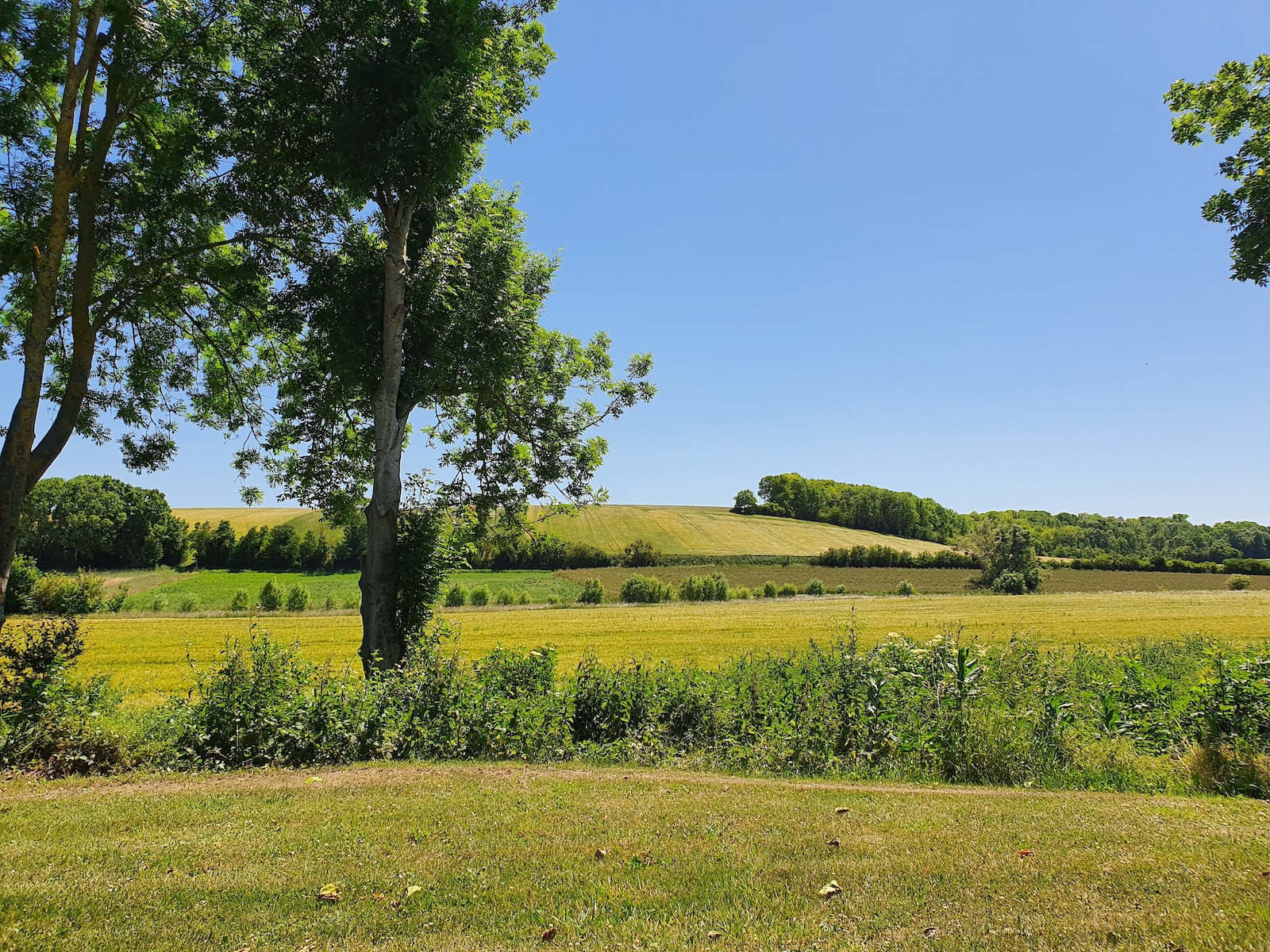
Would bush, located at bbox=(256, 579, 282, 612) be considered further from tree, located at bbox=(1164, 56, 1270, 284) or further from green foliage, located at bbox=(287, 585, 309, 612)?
tree, located at bbox=(1164, 56, 1270, 284)

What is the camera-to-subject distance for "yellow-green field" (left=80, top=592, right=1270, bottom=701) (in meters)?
28.4

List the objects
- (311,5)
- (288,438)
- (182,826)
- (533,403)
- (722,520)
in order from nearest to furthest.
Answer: (182,826)
(311,5)
(288,438)
(533,403)
(722,520)

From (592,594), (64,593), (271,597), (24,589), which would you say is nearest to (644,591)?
(592,594)

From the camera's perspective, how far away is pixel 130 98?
1049 cm

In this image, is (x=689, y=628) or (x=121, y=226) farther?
(x=689, y=628)

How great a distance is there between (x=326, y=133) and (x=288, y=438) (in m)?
6.23

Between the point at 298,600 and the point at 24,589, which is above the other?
the point at 24,589

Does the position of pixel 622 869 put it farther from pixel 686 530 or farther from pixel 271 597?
pixel 686 530

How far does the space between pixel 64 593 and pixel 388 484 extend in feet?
176

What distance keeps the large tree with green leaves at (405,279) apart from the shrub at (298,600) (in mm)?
52435

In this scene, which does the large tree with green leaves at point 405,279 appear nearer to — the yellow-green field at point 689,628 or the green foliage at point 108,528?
the yellow-green field at point 689,628

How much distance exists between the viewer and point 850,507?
130m

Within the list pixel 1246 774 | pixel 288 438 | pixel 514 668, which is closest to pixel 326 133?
pixel 288 438

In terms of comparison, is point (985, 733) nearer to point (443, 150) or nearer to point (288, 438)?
point (443, 150)
